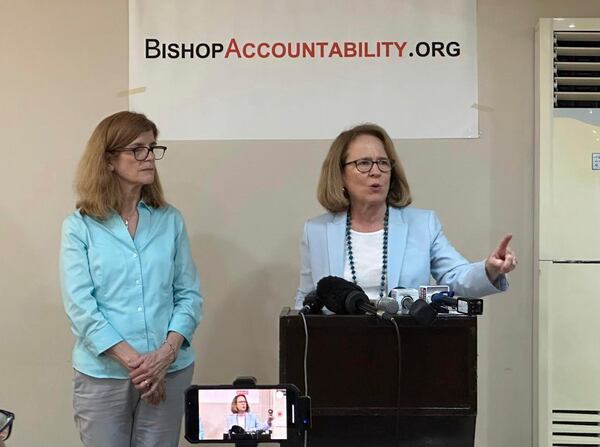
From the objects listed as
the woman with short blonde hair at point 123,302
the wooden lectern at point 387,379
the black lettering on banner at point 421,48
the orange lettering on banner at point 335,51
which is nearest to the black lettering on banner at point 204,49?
the orange lettering on banner at point 335,51

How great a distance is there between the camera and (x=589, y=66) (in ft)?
7.36

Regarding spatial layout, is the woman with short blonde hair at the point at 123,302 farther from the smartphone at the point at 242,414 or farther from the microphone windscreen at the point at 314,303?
the smartphone at the point at 242,414

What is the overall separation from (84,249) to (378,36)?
148 cm

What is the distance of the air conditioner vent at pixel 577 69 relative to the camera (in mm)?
2236

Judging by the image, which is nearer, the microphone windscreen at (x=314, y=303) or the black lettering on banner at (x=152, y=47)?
the microphone windscreen at (x=314, y=303)

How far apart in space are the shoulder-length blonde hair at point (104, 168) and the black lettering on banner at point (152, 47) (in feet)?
2.38

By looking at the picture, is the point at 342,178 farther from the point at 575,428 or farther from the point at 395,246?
the point at 575,428

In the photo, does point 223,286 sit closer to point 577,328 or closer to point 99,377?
point 99,377

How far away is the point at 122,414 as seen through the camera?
1.66m

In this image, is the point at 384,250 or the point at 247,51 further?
the point at 247,51

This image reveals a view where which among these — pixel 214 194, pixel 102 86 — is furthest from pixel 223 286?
pixel 102 86

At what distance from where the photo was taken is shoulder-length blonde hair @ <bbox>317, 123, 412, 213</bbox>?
1.65 m

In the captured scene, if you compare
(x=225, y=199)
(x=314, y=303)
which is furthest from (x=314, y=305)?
(x=225, y=199)

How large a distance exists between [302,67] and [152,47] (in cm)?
66
